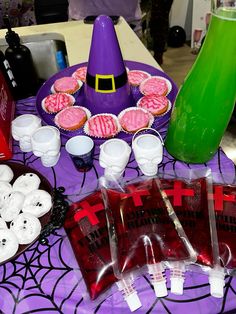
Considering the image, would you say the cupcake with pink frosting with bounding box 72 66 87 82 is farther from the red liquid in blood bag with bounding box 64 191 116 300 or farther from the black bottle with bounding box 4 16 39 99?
the red liquid in blood bag with bounding box 64 191 116 300

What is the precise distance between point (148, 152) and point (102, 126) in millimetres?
148

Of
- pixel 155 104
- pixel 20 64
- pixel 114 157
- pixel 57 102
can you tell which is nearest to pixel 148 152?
pixel 114 157

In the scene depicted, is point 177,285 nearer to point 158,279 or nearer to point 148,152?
point 158,279

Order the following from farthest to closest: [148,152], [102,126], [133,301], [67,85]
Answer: [67,85]
[102,126]
[148,152]
[133,301]

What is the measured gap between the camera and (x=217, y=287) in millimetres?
480

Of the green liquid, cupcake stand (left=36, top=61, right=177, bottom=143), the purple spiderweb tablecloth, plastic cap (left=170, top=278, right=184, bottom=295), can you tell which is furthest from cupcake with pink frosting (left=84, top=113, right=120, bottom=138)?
plastic cap (left=170, top=278, right=184, bottom=295)

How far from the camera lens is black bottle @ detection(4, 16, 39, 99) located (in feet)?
2.72

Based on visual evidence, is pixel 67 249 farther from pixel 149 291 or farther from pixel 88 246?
pixel 149 291

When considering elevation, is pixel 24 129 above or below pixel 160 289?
above

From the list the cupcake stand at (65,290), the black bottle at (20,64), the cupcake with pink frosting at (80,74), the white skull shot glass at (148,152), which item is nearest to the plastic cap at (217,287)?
the cupcake stand at (65,290)

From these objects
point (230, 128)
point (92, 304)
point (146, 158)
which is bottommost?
point (230, 128)

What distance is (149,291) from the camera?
0.49 meters

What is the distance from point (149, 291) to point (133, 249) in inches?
2.6

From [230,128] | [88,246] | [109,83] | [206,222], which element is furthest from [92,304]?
[230,128]
